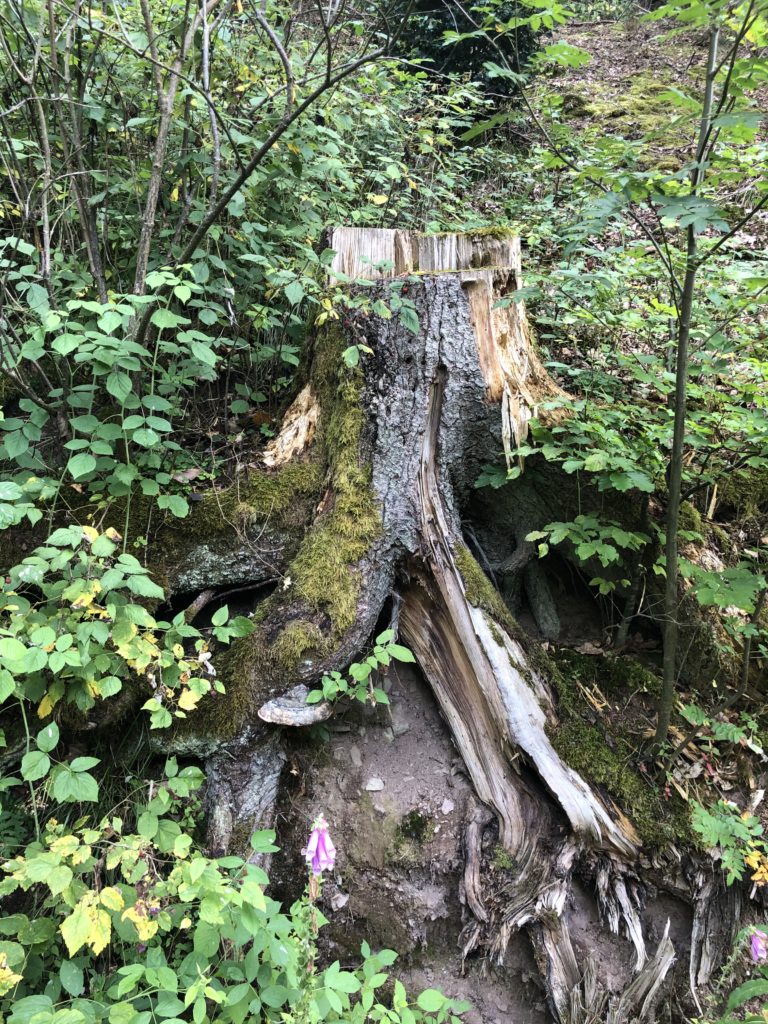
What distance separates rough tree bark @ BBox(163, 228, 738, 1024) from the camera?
7.45 feet

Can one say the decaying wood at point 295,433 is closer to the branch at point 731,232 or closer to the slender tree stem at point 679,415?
the slender tree stem at point 679,415

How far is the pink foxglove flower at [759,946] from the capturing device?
187 centimetres

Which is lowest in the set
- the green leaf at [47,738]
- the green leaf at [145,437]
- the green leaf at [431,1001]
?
the green leaf at [431,1001]

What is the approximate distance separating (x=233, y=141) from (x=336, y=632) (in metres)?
2.23

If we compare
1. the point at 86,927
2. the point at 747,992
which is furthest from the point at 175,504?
the point at 747,992

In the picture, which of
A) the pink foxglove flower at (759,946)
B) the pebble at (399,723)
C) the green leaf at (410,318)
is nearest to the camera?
the pink foxglove flower at (759,946)

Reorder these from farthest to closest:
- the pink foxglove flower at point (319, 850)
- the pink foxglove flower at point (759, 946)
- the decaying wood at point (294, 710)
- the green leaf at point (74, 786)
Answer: the decaying wood at point (294, 710) < the pink foxglove flower at point (759, 946) < the green leaf at point (74, 786) < the pink foxglove flower at point (319, 850)

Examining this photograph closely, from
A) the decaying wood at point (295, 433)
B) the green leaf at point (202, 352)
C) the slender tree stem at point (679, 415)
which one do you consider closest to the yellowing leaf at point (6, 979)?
the green leaf at point (202, 352)

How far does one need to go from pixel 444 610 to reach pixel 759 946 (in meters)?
1.58

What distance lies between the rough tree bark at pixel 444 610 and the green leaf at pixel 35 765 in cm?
71

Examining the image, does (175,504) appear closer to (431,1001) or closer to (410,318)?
(410,318)

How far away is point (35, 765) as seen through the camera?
5.38ft

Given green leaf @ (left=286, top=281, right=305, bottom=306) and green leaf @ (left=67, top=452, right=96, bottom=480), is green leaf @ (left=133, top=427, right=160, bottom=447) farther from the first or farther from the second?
green leaf @ (left=286, top=281, right=305, bottom=306)

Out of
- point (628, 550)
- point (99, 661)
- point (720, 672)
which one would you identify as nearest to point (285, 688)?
point (99, 661)
